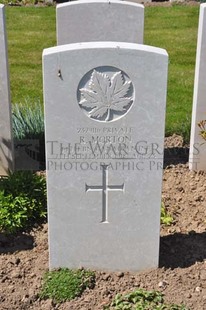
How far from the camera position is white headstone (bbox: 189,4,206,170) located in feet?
17.6

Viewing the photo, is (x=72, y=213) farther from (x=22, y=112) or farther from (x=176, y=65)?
(x=176, y=65)

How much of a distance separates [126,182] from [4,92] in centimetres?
202

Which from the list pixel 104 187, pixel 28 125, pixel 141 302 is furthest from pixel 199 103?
pixel 141 302

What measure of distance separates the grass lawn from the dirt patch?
1722 millimetres

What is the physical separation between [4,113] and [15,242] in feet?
4.73

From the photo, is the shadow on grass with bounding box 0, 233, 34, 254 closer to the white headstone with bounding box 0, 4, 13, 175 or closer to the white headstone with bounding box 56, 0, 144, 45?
the white headstone with bounding box 0, 4, 13, 175

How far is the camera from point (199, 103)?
555 cm

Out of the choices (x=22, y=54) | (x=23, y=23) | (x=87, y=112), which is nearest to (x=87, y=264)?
(x=87, y=112)

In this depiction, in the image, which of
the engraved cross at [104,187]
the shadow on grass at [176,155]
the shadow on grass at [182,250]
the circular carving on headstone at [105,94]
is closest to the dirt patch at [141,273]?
the shadow on grass at [182,250]

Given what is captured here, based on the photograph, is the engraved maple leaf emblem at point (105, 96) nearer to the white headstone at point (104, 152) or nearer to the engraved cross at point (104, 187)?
the white headstone at point (104, 152)

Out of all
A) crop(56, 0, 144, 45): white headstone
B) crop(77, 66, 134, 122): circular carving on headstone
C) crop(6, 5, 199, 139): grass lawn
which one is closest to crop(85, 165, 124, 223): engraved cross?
crop(77, 66, 134, 122): circular carving on headstone

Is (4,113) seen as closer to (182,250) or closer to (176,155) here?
(176,155)

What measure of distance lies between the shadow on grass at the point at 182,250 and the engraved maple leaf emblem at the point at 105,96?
49.5 inches

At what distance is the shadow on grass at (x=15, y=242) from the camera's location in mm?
4559
